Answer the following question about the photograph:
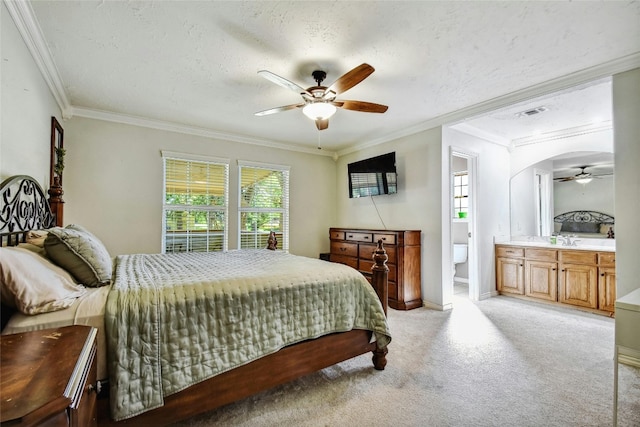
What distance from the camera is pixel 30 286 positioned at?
4.20ft

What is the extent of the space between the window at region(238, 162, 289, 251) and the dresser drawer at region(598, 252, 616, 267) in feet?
13.9

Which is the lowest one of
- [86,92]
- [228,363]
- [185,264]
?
[228,363]

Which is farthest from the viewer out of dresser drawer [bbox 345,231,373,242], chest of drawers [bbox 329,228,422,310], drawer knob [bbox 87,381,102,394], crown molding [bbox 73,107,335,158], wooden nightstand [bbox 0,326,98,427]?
dresser drawer [bbox 345,231,373,242]

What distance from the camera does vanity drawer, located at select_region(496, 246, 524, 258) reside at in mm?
4307

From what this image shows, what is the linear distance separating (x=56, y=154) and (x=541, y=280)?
615 centimetres

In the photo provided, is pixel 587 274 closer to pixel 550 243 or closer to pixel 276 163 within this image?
pixel 550 243

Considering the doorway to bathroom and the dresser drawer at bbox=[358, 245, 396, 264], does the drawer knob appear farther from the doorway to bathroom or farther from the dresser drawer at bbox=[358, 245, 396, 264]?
the doorway to bathroom

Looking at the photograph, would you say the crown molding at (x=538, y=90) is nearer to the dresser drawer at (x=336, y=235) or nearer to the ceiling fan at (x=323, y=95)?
Result: the ceiling fan at (x=323, y=95)

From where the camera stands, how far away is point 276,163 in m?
4.96

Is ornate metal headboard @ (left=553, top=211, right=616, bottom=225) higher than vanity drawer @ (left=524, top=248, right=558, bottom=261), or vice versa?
ornate metal headboard @ (left=553, top=211, right=616, bottom=225)

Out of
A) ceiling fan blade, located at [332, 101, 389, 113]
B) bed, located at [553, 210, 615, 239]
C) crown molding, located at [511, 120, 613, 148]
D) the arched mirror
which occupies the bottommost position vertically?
bed, located at [553, 210, 615, 239]

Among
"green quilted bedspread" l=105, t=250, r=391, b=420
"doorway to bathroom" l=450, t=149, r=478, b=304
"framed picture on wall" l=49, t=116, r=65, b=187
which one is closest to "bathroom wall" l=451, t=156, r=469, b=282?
"doorway to bathroom" l=450, t=149, r=478, b=304

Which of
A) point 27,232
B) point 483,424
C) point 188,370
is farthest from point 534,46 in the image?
point 27,232

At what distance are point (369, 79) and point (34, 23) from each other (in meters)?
2.51
